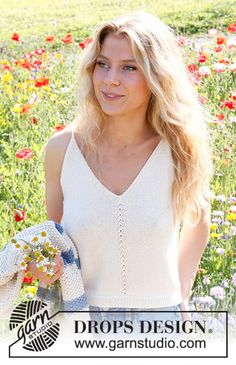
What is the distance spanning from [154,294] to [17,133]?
2.18m

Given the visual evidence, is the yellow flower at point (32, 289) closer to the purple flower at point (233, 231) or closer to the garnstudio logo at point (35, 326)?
the garnstudio logo at point (35, 326)

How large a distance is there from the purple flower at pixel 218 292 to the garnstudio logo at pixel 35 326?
703mm

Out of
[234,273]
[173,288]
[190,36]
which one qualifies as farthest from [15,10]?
[173,288]

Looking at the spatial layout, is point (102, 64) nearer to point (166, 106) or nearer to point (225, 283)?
point (166, 106)

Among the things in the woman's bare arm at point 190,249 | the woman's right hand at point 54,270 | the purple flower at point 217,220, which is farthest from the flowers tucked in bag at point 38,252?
the purple flower at point 217,220

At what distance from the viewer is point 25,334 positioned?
2744 mm

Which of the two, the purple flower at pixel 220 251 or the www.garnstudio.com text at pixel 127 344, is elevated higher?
the www.garnstudio.com text at pixel 127 344

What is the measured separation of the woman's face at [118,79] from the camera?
2.51 meters

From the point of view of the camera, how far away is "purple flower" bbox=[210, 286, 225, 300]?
10.3 feet

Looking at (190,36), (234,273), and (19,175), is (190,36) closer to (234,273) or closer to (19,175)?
(19,175)

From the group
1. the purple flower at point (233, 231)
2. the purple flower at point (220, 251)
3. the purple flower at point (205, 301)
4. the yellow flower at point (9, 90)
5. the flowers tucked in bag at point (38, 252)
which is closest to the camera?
the flowers tucked in bag at point (38, 252)

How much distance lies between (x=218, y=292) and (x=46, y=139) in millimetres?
1640

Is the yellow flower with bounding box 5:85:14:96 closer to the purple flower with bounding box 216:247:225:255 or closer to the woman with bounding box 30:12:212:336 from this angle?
the purple flower with bounding box 216:247:225:255

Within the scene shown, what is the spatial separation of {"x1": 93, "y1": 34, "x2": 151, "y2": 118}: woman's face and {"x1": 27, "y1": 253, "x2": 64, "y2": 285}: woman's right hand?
0.44 metres
